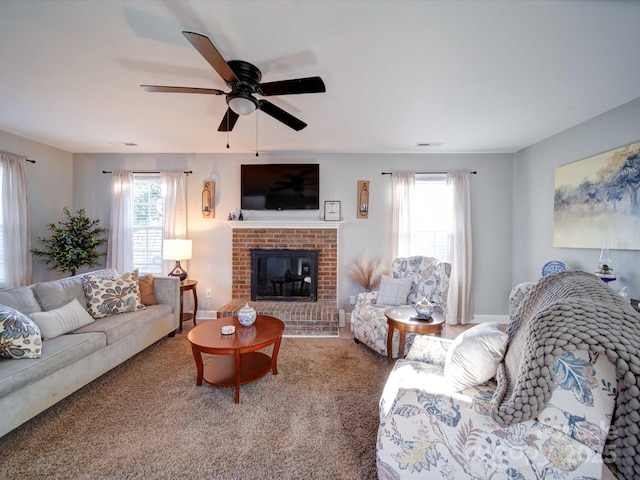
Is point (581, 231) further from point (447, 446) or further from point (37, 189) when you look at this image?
point (37, 189)

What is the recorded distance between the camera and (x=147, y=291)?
3.09 metres

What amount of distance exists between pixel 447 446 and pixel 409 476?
0.24 meters

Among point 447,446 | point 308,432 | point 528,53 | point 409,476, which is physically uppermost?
point 528,53

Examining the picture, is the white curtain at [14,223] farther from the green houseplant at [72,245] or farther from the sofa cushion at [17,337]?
the sofa cushion at [17,337]

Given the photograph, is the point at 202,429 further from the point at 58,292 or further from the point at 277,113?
the point at 277,113

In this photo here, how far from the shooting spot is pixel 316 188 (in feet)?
12.8

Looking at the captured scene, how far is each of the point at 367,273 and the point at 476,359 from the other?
7.90 ft

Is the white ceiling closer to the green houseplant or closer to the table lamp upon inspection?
the green houseplant

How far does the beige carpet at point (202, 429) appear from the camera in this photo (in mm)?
1454

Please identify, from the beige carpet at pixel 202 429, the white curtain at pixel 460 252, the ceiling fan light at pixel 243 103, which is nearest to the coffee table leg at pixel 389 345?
the beige carpet at pixel 202 429

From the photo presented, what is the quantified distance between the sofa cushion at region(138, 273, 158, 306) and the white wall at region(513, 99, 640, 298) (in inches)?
188

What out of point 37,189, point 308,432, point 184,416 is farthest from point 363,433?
point 37,189

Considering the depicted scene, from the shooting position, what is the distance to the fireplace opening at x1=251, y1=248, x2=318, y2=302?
3873 mm

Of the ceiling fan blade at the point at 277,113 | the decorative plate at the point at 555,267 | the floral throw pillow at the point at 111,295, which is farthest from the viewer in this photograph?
the decorative plate at the point at 555,267
